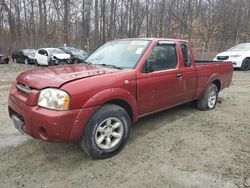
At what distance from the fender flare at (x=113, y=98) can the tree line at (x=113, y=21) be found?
83.3 ft

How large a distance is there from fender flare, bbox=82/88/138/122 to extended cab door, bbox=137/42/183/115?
6.2 inches

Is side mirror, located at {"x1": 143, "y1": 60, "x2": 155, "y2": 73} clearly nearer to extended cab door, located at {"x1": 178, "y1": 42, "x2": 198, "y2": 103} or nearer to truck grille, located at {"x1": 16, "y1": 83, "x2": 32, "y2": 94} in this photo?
extended cab door, located at {"x1": 178, "y1": 42, "x2": 198, "y2": 103}

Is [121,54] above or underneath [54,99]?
above

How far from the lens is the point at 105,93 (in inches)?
128

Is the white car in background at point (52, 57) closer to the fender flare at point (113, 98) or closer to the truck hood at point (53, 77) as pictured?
the truck hood at point (53, 77)

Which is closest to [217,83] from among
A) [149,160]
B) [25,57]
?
[149,160]

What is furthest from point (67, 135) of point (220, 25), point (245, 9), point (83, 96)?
point (245, 9)

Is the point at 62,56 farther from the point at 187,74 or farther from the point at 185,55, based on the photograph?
the point at 187,74

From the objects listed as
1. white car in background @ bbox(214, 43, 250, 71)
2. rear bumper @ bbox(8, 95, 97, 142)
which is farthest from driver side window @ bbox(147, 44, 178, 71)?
white car in background @ bbox(214, 43, 250, 71)

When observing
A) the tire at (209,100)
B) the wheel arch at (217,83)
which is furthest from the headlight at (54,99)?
the wheel arch at (217,83)

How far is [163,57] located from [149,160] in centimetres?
189

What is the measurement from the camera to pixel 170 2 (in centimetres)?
3119

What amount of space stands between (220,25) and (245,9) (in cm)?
415

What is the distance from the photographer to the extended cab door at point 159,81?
12.7ft
